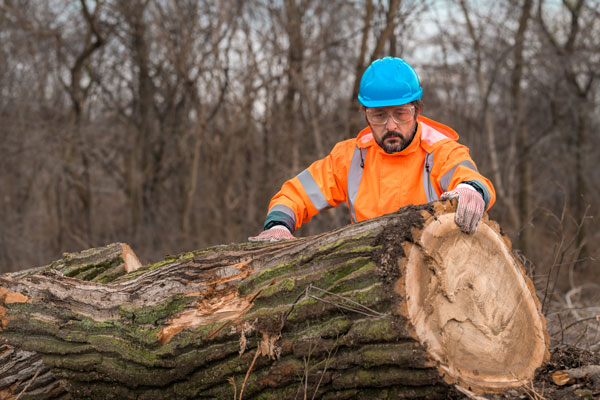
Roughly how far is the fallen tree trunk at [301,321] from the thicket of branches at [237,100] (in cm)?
609

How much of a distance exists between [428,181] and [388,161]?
0.27m

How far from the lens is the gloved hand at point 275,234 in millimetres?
2990

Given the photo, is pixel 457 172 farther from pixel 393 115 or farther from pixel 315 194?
pixel 315 194

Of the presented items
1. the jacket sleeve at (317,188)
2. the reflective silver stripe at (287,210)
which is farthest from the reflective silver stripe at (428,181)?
the reflective silver stripe at (287,210)

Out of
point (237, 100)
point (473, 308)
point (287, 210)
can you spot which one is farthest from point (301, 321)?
point (237, 100)

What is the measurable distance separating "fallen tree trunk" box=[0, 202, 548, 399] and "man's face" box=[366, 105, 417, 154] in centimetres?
81

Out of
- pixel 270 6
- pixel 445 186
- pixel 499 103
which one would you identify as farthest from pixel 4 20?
pixel 499 103

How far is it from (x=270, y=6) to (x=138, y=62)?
314cm

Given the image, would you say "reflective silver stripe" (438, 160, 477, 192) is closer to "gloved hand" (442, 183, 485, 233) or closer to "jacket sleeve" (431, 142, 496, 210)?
"jacket sleeve" (431, 142, 496, 210)

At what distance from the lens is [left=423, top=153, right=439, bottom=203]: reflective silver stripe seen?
3215 mm

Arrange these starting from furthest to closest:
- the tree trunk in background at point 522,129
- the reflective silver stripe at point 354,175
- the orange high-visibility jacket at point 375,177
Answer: the tree trunk in background at point 522,129 < the reflective silver stripe at point 354,175 < the orange high-visibility jacket at point 375,177

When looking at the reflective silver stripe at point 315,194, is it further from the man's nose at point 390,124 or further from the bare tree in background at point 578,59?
the bare tree in background at point 578,59

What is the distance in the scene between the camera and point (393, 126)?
3.23 meters

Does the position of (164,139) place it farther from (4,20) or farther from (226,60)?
(4,20)
